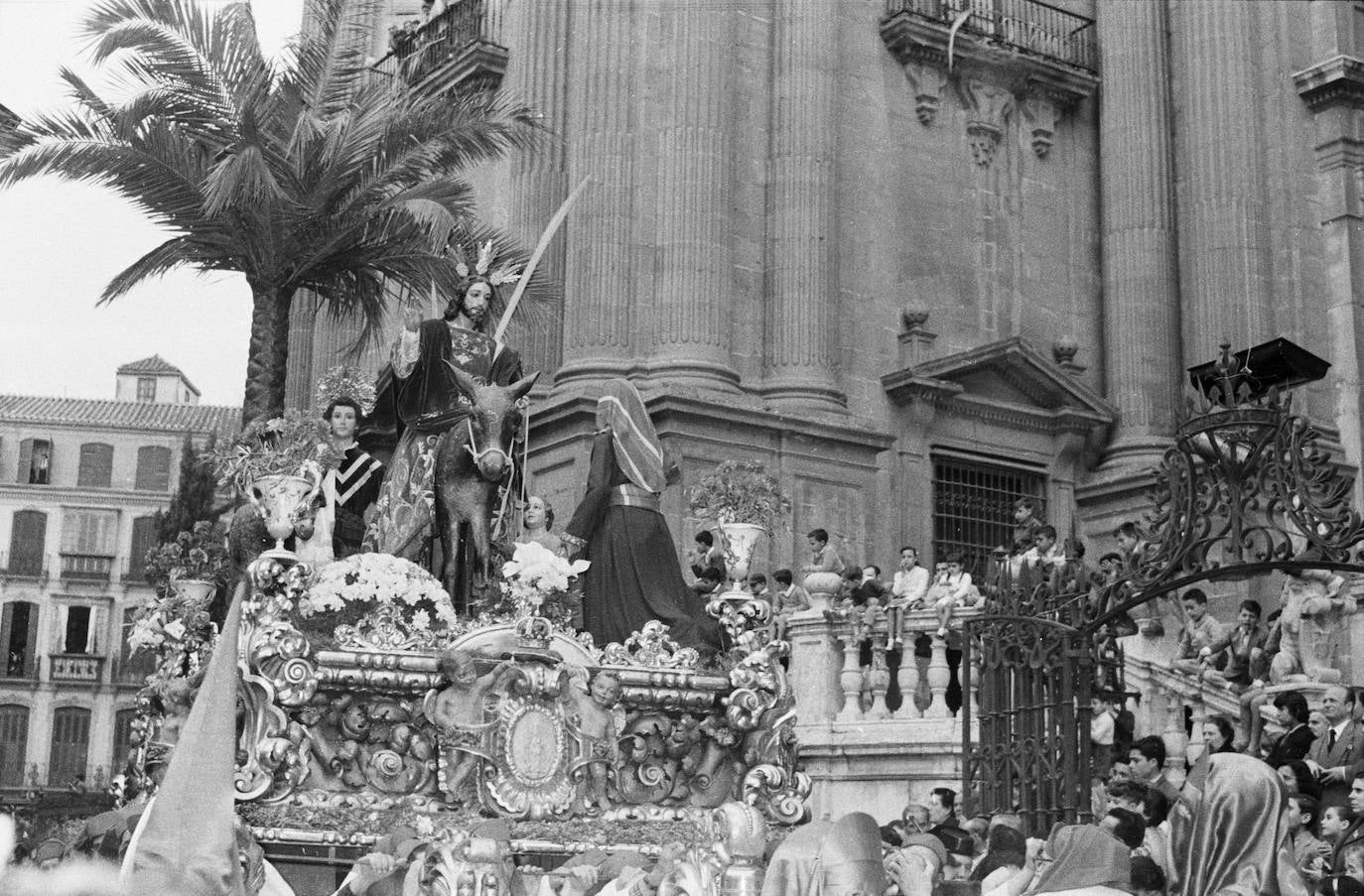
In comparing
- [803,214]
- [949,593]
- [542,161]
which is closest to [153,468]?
[542,161]

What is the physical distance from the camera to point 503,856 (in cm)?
1237

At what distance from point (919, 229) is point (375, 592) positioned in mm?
17342

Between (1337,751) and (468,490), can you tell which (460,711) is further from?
(1337,751)

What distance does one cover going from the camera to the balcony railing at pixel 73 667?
66000 millimetres

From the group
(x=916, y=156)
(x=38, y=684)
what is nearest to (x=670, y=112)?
(x=916, y=156)

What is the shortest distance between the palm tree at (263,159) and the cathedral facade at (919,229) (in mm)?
3446

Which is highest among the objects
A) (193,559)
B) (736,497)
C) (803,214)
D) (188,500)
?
(803,214)

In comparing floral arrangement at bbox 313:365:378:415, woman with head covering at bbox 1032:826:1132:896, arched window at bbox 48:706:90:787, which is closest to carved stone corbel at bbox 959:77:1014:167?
floral arrangement at bbox 313:365:378:415

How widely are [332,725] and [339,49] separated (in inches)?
501

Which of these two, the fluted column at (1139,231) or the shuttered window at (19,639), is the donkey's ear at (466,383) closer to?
the fluted column at (1139,231)

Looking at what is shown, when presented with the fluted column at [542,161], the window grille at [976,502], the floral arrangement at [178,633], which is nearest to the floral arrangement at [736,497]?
the floral arrangement at [178,633]

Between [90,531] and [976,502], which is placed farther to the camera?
[90,531]

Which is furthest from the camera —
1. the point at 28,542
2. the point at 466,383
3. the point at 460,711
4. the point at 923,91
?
the point at 28,542

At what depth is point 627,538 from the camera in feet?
49.9
